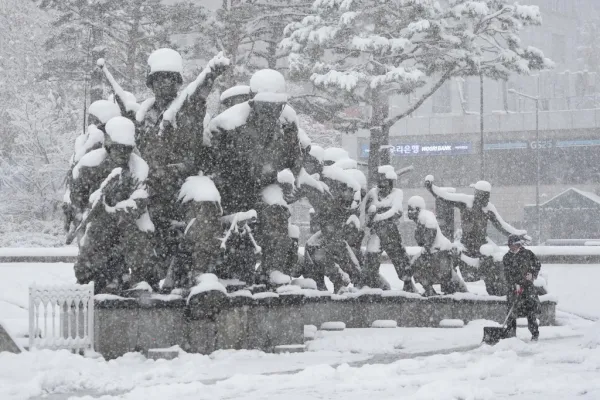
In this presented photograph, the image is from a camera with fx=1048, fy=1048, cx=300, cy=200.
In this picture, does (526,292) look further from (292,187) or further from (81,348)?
(81,348)

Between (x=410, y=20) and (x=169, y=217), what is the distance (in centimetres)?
1964

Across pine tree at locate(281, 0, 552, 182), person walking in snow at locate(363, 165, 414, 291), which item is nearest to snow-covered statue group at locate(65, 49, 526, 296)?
person walking in snow at locate(363, 165, 414, 291)

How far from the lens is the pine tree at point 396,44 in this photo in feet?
100

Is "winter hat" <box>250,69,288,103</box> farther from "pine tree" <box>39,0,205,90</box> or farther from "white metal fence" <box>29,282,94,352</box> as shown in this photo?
"pine tree" <box>39,0,205,90</box>

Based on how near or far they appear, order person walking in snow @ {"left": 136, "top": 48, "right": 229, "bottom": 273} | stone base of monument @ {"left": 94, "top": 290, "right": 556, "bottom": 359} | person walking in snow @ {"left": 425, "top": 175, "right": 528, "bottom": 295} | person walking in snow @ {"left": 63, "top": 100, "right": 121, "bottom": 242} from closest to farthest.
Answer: stone base of monument @ {"left": 94, "top": 290, "right": 556, "bottom": 359} → person walking in snow @ {"left": 136, "top": 48, "right": 229, "bottom": 273} → person walking in snow @ {"left": 63, "top": 100, "right": 121, "bottom": 242} → person walking in snow @ {"left": 425, "top": 175, "right": 528, "bottom": 295}

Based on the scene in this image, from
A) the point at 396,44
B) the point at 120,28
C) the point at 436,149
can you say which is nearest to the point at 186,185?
the point at 396,44

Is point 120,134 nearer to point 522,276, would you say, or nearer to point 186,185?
point 186,185

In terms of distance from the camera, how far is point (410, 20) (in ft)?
103

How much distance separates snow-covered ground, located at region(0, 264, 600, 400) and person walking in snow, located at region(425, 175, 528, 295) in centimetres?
215

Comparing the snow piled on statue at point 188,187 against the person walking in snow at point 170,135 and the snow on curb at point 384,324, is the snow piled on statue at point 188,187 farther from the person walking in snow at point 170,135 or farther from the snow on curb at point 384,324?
the snow on curb at point 384,324

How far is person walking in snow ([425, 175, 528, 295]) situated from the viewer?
17031mm

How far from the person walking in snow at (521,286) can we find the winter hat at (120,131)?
5726 mm

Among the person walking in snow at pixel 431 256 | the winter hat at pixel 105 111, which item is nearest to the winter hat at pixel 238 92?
the winter hat at pixel 105 111

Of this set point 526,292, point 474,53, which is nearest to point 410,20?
point 474,53
